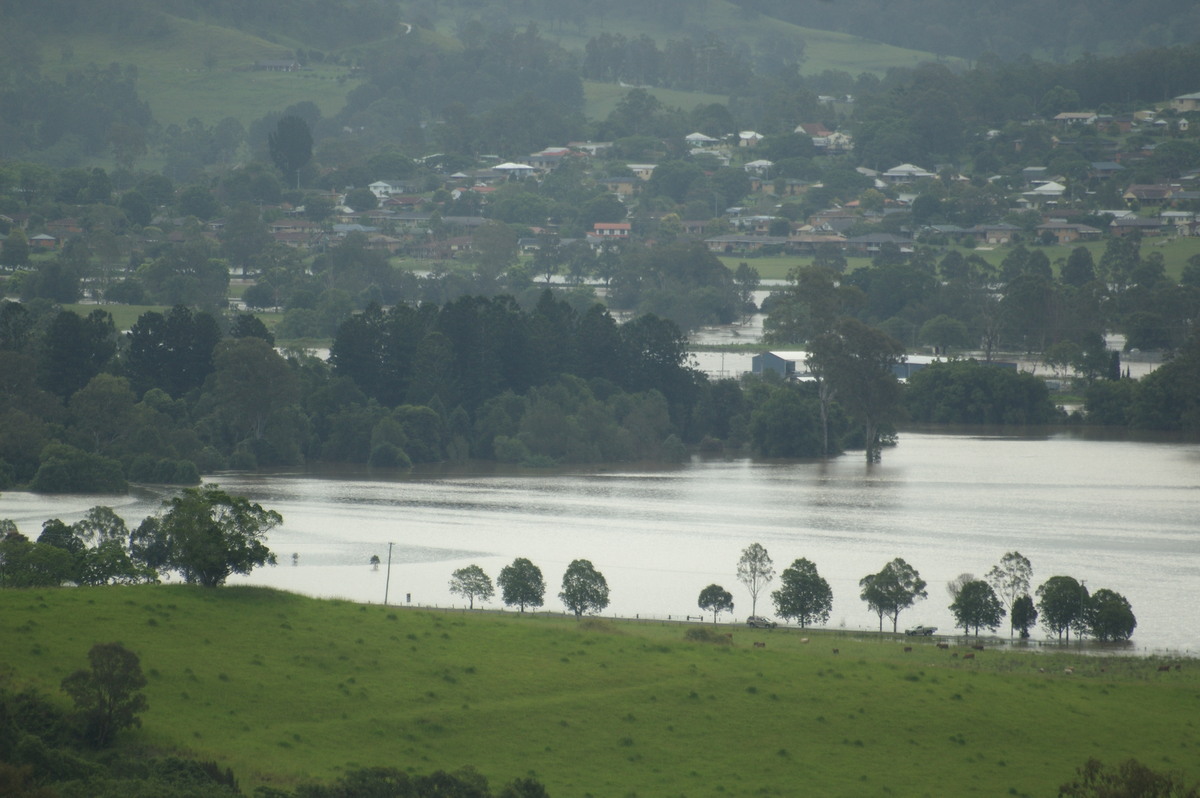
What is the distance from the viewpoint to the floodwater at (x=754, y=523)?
129ft

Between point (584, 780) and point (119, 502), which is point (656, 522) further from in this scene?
point (584, 780)

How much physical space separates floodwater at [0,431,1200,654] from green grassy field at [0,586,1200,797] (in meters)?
6.68

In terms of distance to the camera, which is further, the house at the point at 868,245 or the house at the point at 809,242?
the house at the point at 809,242

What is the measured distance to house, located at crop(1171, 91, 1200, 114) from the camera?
5743 inches

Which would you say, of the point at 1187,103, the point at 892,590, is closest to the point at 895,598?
the point at 892,590

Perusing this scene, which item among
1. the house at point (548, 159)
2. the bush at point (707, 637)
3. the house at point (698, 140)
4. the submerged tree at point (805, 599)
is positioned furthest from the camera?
the house at point (698, 140)

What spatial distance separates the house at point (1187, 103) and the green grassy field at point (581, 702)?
4916 inches

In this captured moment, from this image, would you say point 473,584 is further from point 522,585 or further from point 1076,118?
point 1076,118

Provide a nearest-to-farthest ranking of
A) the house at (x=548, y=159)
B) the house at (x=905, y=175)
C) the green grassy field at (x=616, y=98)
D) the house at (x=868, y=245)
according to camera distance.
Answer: the house at (x=868, y=245), the house at (x=905, y=175), the house at (x=548, y=159), the green grassy field at (x=616, y=98)

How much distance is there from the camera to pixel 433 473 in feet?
195

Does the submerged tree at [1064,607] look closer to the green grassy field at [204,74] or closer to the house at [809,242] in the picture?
the house at [809,242]

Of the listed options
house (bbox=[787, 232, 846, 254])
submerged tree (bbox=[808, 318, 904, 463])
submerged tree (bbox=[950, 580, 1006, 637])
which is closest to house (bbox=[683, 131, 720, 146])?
house (bbox=[787, 232, 846, 254])

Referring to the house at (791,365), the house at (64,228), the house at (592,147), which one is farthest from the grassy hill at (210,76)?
the house at (791,365)

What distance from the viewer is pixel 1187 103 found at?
146m
